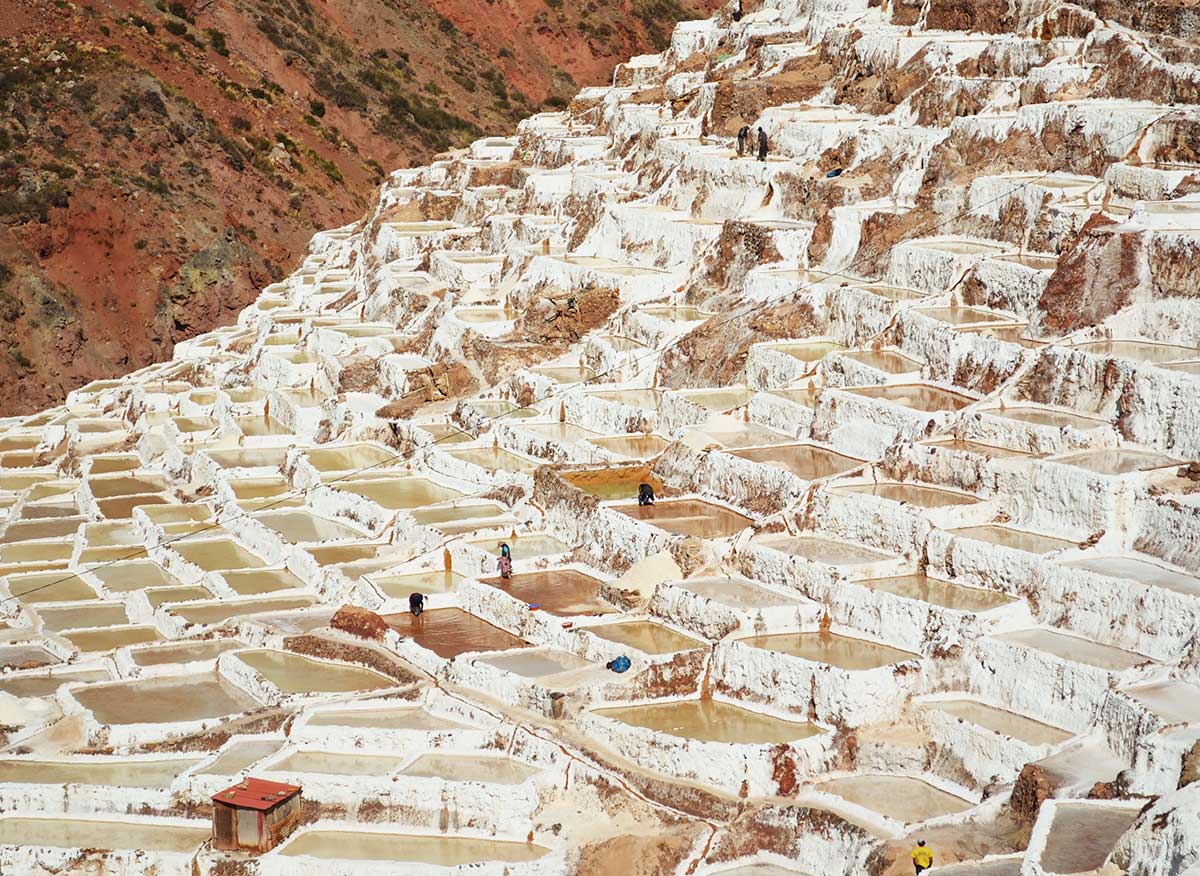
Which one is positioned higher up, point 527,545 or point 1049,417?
point 1049,417

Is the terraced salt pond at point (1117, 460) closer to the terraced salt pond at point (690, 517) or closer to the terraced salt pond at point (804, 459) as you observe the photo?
the terraced salt pond at point (804, 459)


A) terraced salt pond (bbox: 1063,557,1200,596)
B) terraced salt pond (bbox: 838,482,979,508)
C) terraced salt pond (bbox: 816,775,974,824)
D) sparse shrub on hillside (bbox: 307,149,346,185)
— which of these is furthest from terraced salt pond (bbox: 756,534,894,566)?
sparse shrub on hillside (bbox: 307,149,346,185)

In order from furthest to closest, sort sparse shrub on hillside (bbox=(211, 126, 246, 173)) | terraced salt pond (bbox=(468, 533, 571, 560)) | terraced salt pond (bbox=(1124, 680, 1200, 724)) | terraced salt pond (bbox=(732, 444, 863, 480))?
sparse shrub on hillside (bbox=(211, 126, 246, 173)) → terraced salt pond (bbox=(468, 533, 571, 560)) → terraced salt pond (bbox=(732, 444, 863, 480)) → terraced salt pond (bbox=(1124, 680, 1200, 724))

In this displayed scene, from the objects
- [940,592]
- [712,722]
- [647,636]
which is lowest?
[712,722]

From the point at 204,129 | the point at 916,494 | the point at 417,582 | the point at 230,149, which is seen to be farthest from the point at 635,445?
the point at 204,129

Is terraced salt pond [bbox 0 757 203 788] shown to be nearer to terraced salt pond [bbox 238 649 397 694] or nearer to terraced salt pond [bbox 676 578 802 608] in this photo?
terraced salt pond [bbox 238 649 397 694]

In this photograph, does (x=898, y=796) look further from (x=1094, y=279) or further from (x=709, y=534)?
(x=1094, y=279)

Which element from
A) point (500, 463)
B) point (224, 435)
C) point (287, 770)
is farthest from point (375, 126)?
point (287, 770)
